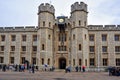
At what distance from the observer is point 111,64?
49344mm

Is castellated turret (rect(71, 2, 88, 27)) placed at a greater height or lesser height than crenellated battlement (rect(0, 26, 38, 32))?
greater

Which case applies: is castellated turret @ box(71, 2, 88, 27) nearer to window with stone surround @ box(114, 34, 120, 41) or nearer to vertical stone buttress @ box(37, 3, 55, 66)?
vertical stone buttress @ box(37, 3, 55, 66)

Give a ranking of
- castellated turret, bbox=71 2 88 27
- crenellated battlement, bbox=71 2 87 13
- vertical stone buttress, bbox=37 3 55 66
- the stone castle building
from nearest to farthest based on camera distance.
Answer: the stone castle building
vertical stone buttress, bbox=37 3 55 66
castellated turret, bbox=71 2 88 27
crenellated battlement, bbox=71 2 87 13

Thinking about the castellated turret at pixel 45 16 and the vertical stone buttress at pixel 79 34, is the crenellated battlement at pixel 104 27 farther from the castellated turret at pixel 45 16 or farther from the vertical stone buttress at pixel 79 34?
the castellated turret at pixel 45 16

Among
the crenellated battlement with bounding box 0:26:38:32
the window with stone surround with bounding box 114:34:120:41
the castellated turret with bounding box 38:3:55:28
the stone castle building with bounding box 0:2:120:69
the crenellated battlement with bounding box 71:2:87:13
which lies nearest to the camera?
the stone castle building with bounding box 0:2:120:69

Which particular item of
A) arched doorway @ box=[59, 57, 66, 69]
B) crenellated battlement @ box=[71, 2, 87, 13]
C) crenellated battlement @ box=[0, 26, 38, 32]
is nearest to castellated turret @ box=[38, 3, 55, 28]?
crenellated battlement @ box=[0, 26, 38, 32]

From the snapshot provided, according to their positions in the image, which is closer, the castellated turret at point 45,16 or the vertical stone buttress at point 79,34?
the vertical stone buttress at point 79,34

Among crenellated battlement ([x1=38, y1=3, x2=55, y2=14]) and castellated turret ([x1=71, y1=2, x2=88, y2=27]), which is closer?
castellated turret ([x1=71, y1=2, x2=88, y2=27])

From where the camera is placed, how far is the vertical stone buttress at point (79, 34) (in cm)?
4766

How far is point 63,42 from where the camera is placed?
5166cm

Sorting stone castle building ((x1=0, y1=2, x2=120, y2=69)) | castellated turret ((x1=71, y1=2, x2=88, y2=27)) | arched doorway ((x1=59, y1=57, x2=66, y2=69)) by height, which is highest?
castellated turret ((x1=71, y1=2, x2=88, y2=27))

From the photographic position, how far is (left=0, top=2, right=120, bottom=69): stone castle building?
160 ft

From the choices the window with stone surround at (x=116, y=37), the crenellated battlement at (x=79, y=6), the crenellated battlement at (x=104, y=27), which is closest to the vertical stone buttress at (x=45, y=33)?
the crenellated battlement at (x=79, y=6)

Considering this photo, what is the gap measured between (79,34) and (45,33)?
7.72m
